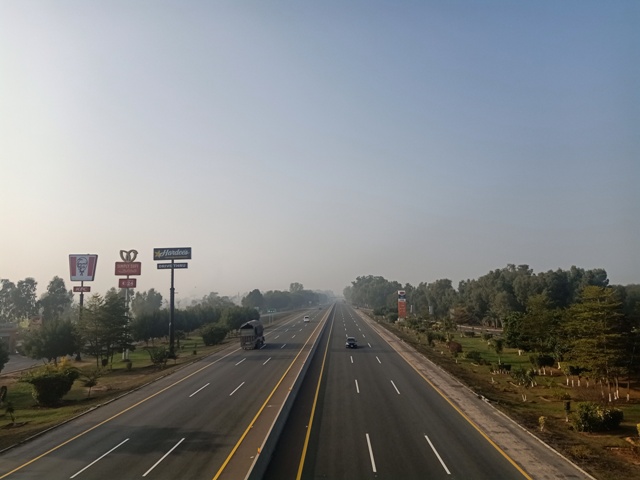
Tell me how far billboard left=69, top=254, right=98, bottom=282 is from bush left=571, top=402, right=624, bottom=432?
76.4 metres

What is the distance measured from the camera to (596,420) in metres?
26.9

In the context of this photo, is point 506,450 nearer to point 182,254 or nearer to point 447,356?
point 447,356

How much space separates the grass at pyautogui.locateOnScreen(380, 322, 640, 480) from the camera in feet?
70.1

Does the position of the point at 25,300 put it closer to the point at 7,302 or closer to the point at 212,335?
the point at 7,302

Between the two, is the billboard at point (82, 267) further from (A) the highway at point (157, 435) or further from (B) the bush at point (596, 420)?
(B) the bush at point (596, 420)

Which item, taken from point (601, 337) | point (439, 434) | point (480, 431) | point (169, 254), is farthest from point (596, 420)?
point (169, 254)

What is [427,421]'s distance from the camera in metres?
27.3

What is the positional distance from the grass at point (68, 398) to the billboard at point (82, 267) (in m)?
16.2

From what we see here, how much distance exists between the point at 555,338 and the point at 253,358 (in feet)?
124

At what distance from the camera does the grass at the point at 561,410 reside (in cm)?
2136

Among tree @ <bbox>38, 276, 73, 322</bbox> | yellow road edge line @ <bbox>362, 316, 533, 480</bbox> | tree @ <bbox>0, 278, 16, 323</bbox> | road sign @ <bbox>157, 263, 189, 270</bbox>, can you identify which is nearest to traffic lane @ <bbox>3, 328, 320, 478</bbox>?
yellow road edge line @ <bbox>362, 316, 533, 480</bbox>

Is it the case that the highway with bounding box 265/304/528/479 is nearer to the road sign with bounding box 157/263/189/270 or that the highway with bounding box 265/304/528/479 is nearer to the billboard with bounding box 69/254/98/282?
the road sign with bounding box 157/263/189/270

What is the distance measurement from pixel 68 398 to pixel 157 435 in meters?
22.3

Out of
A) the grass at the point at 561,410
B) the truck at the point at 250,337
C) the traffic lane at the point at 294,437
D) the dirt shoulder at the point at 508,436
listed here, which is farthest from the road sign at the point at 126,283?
the dirt shoulder at the point at 508,436
